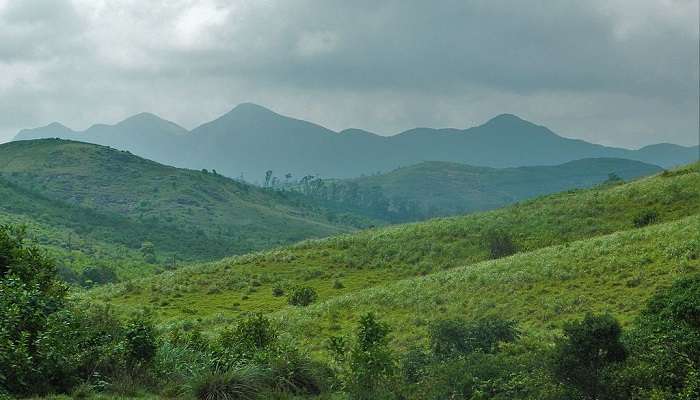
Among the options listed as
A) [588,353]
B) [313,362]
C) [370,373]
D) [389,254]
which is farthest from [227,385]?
[389,254]

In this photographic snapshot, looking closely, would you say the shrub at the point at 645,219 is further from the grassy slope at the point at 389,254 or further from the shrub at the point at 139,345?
the shrub at the point at 139,345

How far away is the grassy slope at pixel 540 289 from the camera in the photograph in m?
28.5

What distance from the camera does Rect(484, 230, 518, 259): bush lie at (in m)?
51.7

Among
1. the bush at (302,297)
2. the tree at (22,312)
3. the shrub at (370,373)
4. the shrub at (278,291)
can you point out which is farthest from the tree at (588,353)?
the shrub at (278,291)

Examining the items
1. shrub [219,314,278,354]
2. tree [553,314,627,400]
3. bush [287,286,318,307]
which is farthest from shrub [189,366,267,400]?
bush [287,286,318,307]

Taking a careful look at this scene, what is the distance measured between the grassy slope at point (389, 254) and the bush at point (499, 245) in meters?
0.85

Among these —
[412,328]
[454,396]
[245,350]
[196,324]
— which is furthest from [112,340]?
[196,324]

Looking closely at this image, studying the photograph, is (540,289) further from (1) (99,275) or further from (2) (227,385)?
(1) (99,275)

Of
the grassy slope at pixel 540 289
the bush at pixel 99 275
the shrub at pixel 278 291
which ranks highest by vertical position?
the grassy slope at pixel 540 289

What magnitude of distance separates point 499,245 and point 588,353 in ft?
133

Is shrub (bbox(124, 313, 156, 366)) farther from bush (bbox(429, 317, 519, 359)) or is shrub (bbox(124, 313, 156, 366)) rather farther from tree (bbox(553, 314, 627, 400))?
tree (bbox(553, 314, 627, 400))

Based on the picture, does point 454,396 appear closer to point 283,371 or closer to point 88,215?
point 283,371

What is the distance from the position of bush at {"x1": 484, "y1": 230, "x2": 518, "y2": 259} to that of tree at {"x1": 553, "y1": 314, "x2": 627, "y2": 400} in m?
38.1

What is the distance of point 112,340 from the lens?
16062mm
